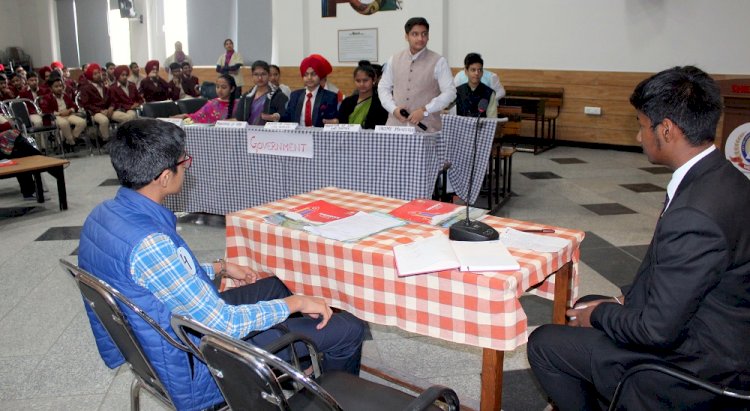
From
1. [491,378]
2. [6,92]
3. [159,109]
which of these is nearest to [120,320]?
[491,378]

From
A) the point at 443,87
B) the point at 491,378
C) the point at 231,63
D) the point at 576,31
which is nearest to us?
the point at 491,378

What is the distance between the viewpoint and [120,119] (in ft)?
29.3

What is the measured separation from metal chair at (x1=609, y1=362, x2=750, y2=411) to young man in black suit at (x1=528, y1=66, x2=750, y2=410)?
0.04 feet

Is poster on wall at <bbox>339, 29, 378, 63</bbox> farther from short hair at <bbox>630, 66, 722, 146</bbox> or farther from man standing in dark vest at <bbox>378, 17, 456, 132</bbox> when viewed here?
short hair at <bbox>630, 66, 722, 146</bbox>

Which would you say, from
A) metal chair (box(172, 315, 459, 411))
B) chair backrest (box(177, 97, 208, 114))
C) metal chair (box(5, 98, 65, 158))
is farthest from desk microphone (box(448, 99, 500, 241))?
metal chair (box(5, 98, 65, 158))

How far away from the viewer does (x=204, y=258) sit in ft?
13.1

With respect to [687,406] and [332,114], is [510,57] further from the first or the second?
[687,406]

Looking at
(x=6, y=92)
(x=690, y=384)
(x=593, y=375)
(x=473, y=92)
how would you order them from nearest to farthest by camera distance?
(x=690, y=384), (x=593, y=375), (x=473, y=92), (x=6, y=92)

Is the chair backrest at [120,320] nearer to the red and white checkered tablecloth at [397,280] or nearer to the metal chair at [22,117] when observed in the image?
the red and white checkered tablecloth at [397,280]

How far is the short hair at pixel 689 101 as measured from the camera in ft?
4.95

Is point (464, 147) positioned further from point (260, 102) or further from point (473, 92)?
point (473, 92)

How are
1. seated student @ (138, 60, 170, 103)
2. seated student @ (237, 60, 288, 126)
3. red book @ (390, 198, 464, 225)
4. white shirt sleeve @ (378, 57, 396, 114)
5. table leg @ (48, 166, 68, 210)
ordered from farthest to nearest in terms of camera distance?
seated student @ (138, 60, 170, 103) < table leg @ (48, 166, 68, 210) < seated student @ (237, 60, 288, 126) < white shirt sleeve @ (378, 57, 396, 114) < red book @ (390, 198, 464, 225)

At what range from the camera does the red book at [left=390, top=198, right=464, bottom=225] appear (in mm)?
2174

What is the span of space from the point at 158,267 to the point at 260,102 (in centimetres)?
373
